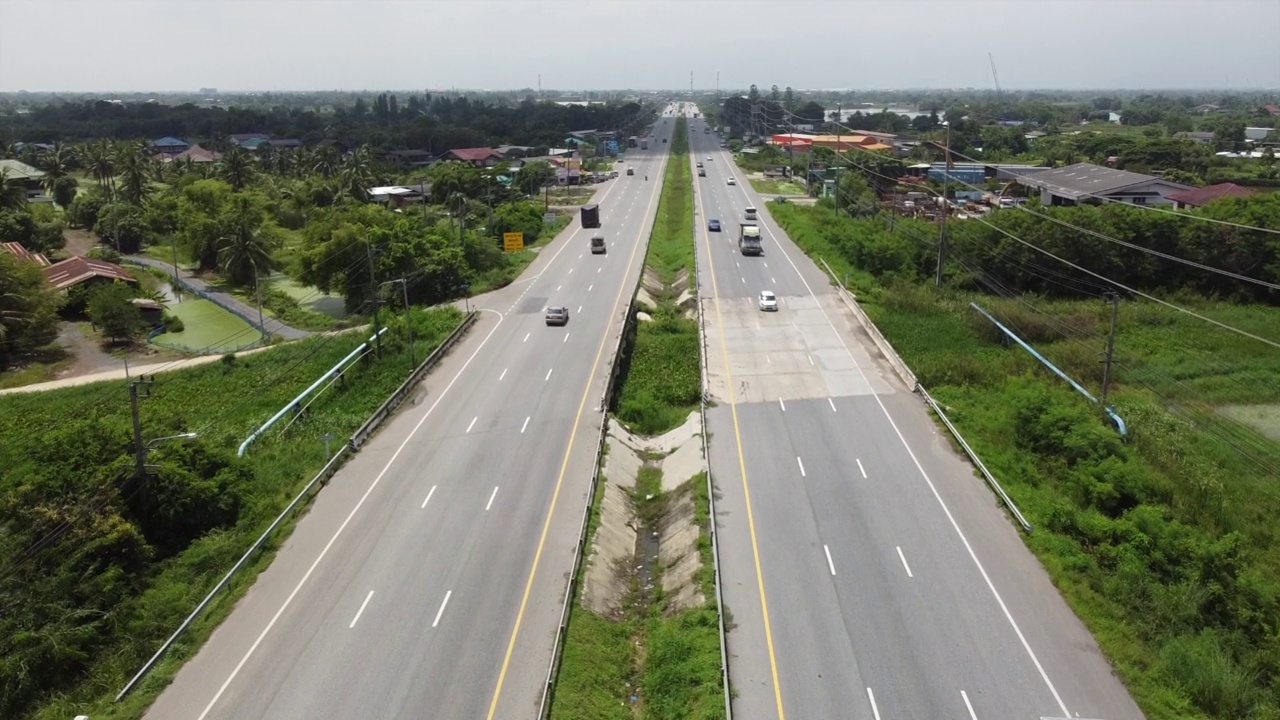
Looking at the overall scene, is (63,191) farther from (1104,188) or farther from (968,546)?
(1104,188)

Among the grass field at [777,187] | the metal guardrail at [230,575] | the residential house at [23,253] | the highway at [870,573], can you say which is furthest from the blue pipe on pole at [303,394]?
the grass field at [777,187]

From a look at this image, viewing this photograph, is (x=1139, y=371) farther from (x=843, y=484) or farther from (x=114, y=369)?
(x=114, y=369)

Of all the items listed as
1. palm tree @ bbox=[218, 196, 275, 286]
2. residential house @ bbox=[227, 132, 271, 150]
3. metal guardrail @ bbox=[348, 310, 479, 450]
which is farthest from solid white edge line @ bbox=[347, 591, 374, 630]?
residential house @ bbox=[227, 132, 271, 150]

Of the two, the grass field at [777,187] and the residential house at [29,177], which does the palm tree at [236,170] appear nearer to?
the residential house at [29,177]

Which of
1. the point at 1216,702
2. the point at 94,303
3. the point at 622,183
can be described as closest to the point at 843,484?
the point at 1216,702

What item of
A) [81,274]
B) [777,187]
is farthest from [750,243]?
[81,274]

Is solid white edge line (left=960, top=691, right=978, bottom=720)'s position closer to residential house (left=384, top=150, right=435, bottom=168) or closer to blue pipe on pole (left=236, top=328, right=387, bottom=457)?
blue pipe on pole (left=236, top=328, right=387, bottom=457)
